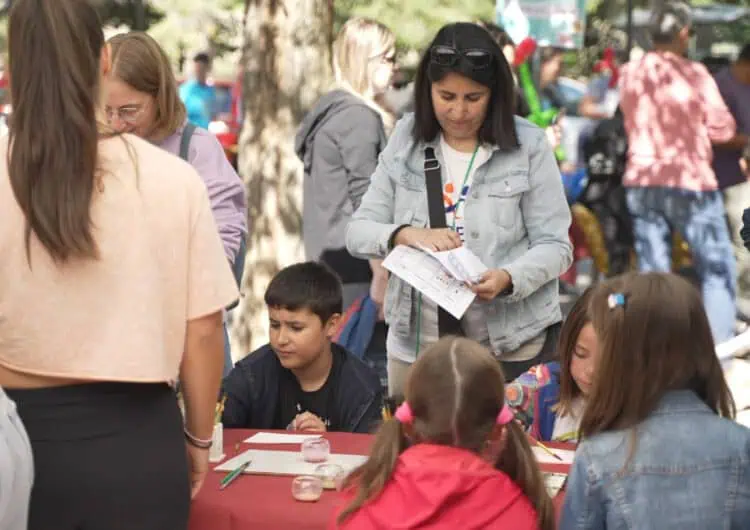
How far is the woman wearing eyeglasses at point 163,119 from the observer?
430 cm

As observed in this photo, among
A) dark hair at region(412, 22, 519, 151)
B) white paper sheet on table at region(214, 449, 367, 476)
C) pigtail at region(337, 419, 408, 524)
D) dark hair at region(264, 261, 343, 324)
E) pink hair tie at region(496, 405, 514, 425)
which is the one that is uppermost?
dark hair at region(412, 22, 519, 151)

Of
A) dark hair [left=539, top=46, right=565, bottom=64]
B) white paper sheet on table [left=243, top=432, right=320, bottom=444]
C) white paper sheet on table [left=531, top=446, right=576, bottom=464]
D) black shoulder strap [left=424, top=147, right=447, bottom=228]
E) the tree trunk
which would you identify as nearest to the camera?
white paper sheet on table [left=531, top=446, right=576, bottom=464]

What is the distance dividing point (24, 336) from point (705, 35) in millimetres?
14208

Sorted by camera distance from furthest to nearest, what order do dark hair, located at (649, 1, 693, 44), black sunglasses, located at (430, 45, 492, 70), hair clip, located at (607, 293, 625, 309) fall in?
1. dark hair, located at (649, 1, 693, 44)
2. black sunglasses, located at (430, 45, 492, 70)
3. hair clip, located at (607, 293, 625, 309)

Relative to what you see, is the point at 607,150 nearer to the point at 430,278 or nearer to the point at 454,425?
the point at 430,278

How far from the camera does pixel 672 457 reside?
300 centimetres

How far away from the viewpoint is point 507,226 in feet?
14.5

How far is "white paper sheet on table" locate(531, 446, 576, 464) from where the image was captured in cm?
382

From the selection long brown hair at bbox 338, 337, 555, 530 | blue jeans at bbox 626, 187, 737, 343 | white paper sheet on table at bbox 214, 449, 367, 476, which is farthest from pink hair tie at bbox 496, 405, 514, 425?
blue jeans at bbox 626, 187, 737, 343

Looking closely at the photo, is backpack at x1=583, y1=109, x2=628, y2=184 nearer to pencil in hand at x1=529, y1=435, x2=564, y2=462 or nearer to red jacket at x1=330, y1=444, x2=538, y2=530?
pencil in hand at x1=529, y1=435, x2=564, y2=462

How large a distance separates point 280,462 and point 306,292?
48.6 inches

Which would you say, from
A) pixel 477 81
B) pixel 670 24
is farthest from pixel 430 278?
pixel 670 24

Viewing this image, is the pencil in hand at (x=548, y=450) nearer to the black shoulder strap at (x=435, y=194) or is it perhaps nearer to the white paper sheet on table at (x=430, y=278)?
the white paper sheet on table at (x=430, y=278)

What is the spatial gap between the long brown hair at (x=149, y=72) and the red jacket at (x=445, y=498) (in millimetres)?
1724
